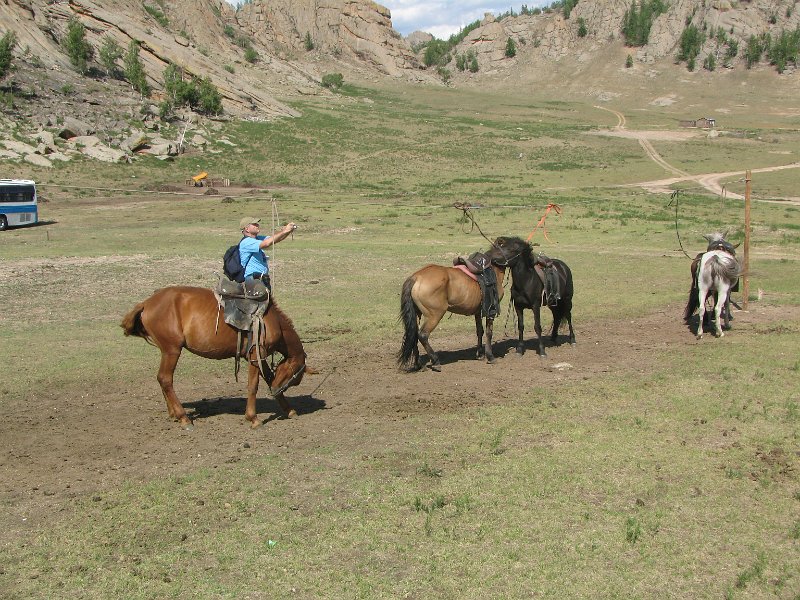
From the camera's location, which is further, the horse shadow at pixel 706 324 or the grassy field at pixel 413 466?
the horse shadow at pixel 706 324

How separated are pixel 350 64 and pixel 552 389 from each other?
154635 mm

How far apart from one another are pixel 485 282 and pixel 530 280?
1244 millimetres

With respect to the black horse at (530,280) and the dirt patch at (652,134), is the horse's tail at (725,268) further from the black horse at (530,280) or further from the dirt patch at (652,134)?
the dirt patch at (652,134)

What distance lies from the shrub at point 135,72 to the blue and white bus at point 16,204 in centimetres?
4098

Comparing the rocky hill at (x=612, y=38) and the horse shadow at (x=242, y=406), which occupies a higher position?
the rocky hill at (x=612, y=38)

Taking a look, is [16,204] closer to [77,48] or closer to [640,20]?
[77,48]

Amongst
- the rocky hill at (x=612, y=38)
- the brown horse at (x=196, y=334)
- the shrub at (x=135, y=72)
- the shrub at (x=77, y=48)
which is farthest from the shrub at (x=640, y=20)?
the brown horse at (x=196, y=334)

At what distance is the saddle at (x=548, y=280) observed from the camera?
15586 millimetres

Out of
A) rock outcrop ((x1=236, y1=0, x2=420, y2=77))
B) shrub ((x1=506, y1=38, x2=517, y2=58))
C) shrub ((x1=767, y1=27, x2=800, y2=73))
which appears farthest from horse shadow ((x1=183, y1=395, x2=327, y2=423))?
shrub ((x1=506, y1=38, x2=517, y2=58))

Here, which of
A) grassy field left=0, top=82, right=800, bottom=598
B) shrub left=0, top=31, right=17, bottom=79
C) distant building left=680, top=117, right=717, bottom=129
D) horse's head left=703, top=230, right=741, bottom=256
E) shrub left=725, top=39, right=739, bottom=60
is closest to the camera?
grassy field left=0, top=82, right=800, bottom=598

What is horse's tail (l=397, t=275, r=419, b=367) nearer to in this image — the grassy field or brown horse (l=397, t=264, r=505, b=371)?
brown horse (l=397, t=264, r=505, b=371)

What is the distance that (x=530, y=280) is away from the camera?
50.5 feet

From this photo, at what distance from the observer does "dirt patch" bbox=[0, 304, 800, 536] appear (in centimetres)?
927

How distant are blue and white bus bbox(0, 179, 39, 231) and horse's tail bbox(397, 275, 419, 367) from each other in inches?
1158
